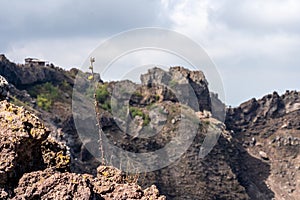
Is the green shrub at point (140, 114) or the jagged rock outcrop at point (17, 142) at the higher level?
the green shrub at point (140, 114)

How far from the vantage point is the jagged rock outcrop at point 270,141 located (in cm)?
5006

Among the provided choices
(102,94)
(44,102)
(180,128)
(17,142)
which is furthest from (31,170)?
(102,94)

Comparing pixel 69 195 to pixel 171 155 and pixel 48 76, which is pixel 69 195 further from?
pixel 48 76

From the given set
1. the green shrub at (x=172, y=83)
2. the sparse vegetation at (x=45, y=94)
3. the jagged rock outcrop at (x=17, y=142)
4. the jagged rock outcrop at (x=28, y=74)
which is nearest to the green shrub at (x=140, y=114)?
the green shrub at (x=172, y=83)

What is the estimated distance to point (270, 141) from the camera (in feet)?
187

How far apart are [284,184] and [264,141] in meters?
8.71

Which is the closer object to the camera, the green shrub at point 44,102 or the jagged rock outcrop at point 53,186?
the jagged rock outcrop at point 53,186

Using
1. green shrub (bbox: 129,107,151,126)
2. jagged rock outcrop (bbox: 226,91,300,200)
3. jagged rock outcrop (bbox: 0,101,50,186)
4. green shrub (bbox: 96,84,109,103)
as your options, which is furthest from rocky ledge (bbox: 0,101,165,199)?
green shrub (bbox: 96,84,109,103)

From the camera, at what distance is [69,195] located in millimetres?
5566

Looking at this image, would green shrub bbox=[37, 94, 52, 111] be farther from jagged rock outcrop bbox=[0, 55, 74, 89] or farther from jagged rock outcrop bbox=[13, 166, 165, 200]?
jagged rock outcrop bbox=[13, 166, 165, 200]

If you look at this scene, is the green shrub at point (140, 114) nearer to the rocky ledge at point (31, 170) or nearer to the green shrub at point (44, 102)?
the green shrub at point (44, 102)

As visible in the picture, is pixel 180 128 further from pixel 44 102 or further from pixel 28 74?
pixel 28 74

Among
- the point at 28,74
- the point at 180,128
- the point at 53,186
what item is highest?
the point at 28,74

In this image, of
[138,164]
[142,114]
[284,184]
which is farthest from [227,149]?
[138,164]
